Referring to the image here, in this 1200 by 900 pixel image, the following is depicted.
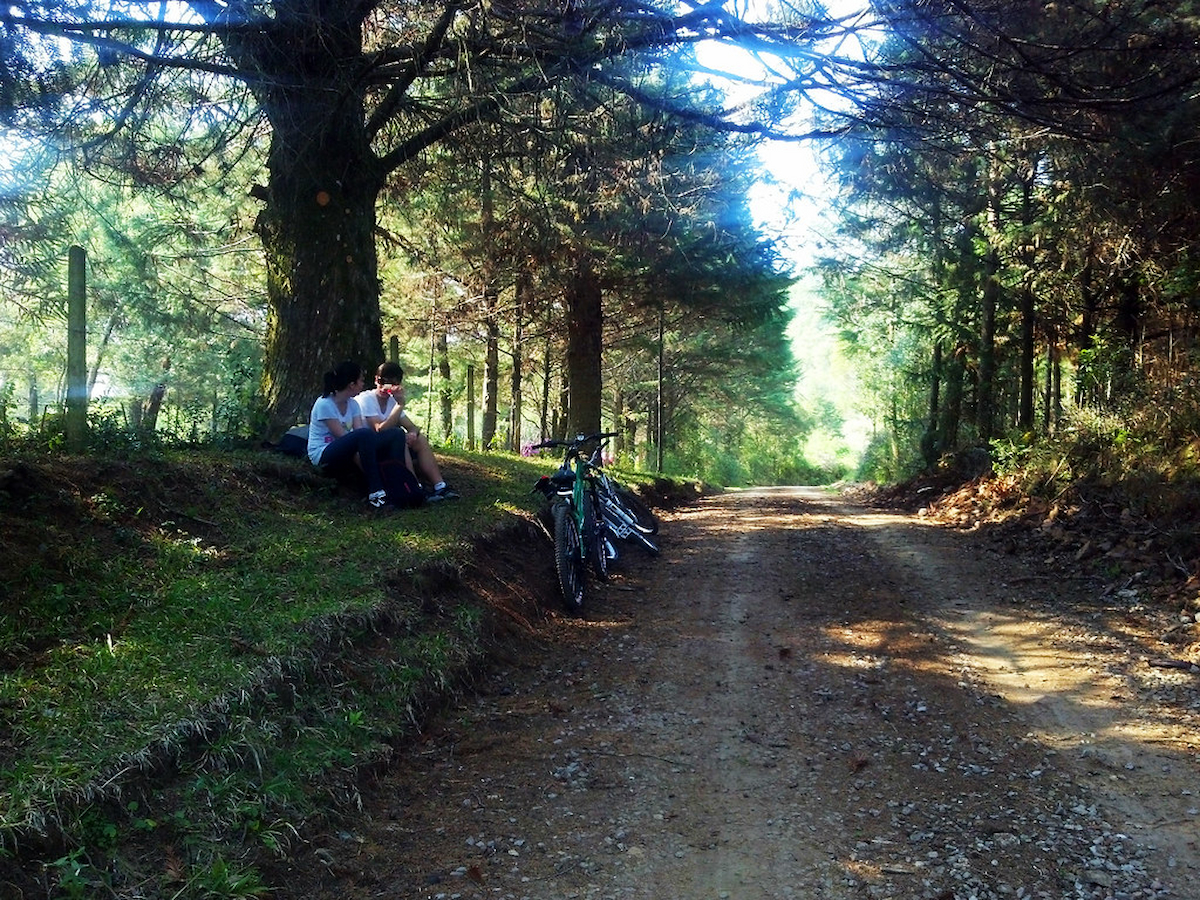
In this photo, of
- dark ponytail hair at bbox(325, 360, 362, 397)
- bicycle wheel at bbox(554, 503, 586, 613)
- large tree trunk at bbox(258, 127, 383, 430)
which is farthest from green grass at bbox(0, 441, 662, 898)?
large tree trunk at bbox(258, 127, 383, 430)

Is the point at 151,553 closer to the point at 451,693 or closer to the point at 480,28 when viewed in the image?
the point at 451,693

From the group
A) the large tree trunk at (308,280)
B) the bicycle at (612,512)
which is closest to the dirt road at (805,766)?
the bicycle at (612,512)

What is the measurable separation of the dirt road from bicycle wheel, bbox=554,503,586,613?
0.34 metres

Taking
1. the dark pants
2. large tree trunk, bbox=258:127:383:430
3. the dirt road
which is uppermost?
large tree trunk, bbox=258:127:383:430

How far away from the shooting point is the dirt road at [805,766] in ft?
10.9

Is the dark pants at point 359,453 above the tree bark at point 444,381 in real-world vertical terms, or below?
below

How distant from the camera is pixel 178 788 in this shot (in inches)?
128

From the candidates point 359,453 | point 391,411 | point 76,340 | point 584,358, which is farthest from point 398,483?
point 584,358

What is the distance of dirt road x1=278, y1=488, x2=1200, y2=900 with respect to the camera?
10.9 feet

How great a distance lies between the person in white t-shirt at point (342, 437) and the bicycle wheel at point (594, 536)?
6.10 feet

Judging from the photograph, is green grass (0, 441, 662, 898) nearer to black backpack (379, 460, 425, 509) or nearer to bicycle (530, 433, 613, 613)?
black backpack (379, 460, 425, 509)

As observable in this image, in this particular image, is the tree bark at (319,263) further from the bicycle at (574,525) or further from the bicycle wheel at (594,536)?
the bicycle wheel at (594,536)

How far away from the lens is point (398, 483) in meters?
7.94

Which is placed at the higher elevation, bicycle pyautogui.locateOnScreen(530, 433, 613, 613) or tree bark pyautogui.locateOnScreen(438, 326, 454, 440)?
tree bark pyautogui.locateOnScreen(438, 326, 454, 440)
